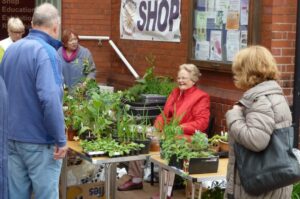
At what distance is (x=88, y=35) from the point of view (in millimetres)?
8945

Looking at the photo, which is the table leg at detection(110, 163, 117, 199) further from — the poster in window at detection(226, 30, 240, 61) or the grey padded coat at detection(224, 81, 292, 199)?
the grey padded coat at detection(224, 81, 292, 199)

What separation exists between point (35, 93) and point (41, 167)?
0.52 meters

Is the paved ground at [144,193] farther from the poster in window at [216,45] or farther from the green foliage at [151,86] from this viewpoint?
the poster in window at [216,45]

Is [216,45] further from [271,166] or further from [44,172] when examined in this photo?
[271,166]

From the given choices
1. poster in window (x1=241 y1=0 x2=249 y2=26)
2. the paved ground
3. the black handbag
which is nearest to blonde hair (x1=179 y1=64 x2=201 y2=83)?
poster in window (x1=241 y1=0 x2=249 y2=26)

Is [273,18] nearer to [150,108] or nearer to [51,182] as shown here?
[150,108]

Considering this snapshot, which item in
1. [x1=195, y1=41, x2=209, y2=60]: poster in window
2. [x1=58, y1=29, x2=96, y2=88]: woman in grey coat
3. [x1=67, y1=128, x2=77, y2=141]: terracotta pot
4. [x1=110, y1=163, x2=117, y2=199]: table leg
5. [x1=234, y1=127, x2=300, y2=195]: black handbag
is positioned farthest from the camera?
[x1=58, y1=29, x2=96, y2=88]: woman in grey coat

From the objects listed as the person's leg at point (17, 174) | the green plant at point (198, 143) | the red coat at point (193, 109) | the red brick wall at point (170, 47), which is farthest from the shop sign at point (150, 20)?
the person's leg at point (17, 174)

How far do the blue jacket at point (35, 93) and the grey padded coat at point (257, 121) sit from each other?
1.23 metres

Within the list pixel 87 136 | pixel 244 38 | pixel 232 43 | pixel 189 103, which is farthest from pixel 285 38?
pixel 87 136

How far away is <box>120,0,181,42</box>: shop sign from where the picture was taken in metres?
7.27

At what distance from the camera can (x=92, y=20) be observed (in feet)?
29.3

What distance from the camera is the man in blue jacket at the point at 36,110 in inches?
165

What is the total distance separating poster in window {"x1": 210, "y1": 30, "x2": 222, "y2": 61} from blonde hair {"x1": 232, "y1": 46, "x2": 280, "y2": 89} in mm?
2601
